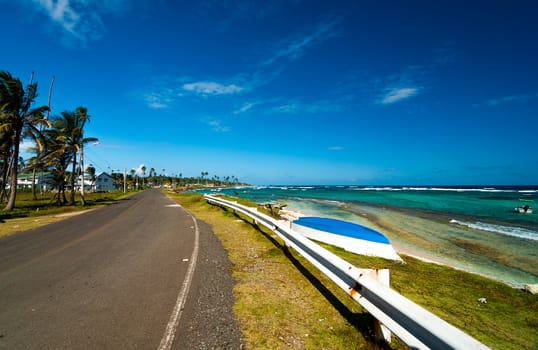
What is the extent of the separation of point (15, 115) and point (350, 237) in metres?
27.6

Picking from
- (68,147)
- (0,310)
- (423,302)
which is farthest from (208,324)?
Result: (68,147)

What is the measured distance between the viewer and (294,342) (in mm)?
3076

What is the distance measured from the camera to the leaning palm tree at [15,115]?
19.6 m

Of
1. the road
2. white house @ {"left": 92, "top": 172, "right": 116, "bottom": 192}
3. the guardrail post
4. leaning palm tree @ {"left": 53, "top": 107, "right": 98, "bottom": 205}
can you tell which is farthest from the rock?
white house @ {"left": 92, "top": 172, "right": 116, "bottom": 192}

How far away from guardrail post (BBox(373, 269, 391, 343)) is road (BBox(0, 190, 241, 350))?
1726 mm

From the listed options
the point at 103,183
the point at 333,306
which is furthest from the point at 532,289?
the point at 103,183

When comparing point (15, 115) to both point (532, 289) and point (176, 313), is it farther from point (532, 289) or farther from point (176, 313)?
point (532, 289)

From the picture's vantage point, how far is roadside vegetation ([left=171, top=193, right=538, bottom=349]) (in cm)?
322

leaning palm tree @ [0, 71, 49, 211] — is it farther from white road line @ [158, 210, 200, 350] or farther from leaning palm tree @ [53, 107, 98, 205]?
white road line @ [158, 210, 200, 350]

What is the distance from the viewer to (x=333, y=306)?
4.04 metres

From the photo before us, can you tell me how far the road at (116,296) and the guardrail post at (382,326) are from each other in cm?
173

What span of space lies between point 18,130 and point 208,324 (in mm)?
26981

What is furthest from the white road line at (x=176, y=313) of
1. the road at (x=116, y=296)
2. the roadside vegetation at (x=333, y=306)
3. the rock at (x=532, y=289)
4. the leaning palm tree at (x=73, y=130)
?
the leaning palm tree at (x=73, y=130)

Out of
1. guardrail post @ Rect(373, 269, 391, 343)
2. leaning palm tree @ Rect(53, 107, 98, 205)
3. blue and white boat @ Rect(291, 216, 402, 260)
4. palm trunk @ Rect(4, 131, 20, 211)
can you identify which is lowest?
blue and white boat @ Rect(291, 216, 402, 260)
